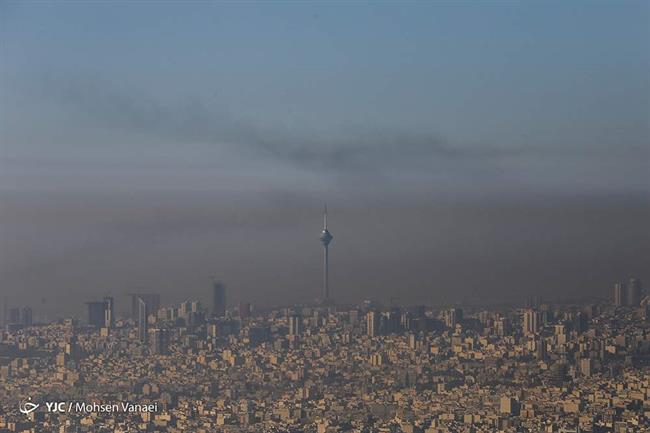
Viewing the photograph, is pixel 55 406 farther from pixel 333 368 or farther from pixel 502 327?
pixel 502 327

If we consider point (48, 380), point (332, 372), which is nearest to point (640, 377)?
point (332, 372)

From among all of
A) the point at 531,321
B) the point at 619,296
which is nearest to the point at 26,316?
the point at 531,321

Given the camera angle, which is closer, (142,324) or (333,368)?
(333,368)

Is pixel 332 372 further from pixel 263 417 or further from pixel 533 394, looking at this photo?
pixel 533 394

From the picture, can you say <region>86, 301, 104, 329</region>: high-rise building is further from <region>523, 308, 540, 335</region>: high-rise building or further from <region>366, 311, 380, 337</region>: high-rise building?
<region>523, 308, 540, 335</region>: high-rise building

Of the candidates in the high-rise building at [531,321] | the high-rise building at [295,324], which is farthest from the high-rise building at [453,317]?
the high-rise building at [295,324]

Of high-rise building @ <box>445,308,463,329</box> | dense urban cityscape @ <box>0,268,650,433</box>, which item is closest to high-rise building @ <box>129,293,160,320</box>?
dense urban cityscape @ <box>0,268,650,433</box>

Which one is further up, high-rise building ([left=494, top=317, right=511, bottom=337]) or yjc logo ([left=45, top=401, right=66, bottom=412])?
high-rise building ([left=494, top=317, right=511, bottom=337])
